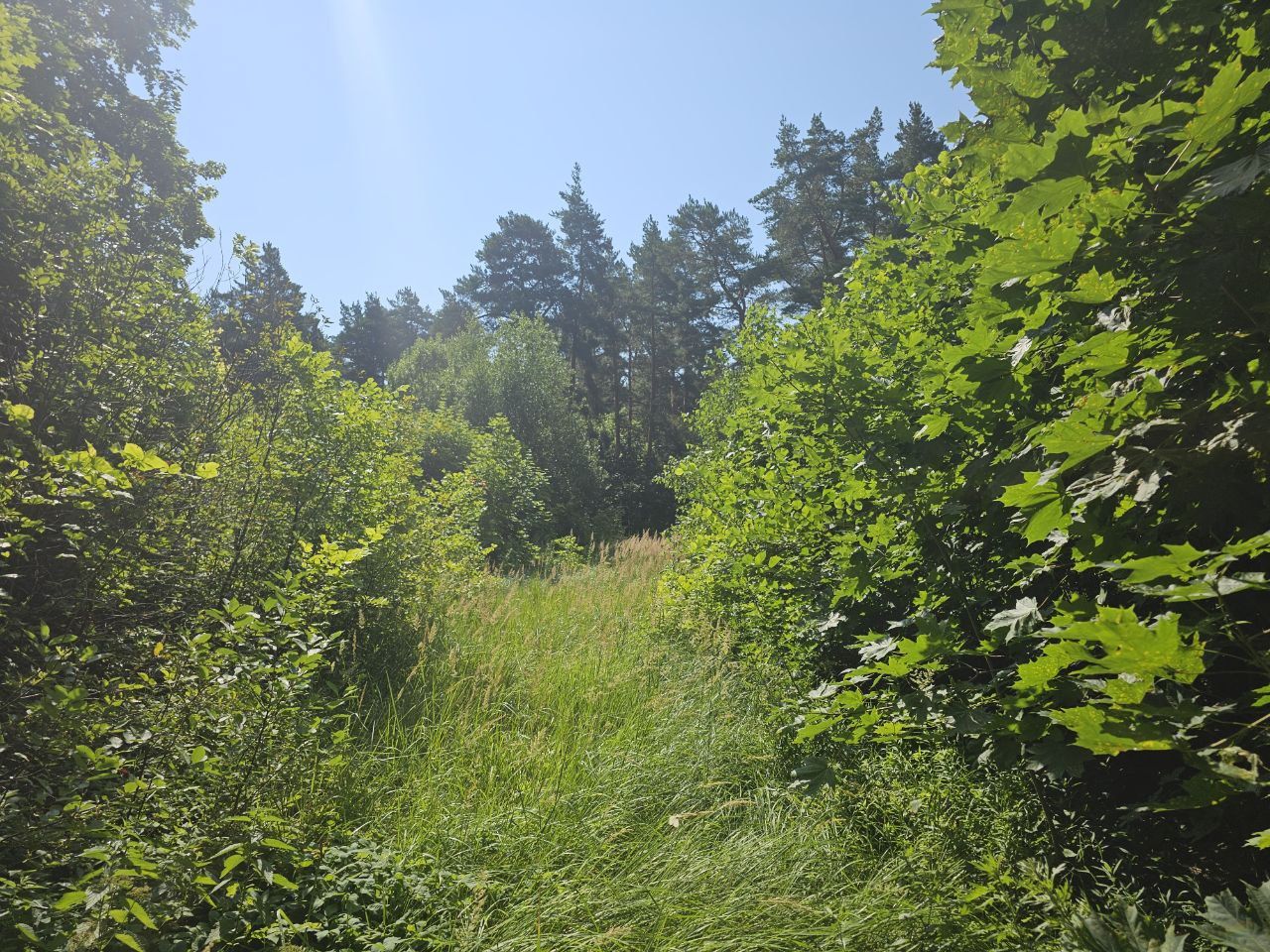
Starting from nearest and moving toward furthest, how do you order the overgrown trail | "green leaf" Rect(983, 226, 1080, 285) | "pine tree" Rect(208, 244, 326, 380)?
"green leaf" Rect(983, 226, 1080, 285) → the overgrown trail → "pine tree" Rect(208, 244, 326, 380)

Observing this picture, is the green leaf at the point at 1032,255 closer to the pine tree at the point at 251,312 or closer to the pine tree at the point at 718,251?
the pine tree at the point at 251,312

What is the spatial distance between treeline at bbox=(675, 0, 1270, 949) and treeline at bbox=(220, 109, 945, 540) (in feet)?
56.0

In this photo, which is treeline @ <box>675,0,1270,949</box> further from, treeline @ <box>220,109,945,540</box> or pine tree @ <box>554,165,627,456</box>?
pine tree @ <box>554,165,627,456</box>

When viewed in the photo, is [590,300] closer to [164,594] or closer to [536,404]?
[536,404]

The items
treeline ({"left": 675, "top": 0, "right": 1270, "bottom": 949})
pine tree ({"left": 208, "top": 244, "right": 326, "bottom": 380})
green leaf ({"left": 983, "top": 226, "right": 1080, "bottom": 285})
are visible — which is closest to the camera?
treeline ({"left": 675, "top": 0, "right": 1270, "bottom": 949})

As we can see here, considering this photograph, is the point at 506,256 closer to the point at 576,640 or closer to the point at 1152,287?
the point at 576,640

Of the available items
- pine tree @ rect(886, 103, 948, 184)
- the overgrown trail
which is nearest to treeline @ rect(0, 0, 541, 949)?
the overgrown trail

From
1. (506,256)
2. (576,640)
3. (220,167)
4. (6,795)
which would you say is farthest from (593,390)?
(6,795)

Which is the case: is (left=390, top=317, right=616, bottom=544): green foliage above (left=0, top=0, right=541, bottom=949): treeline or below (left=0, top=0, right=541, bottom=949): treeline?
above

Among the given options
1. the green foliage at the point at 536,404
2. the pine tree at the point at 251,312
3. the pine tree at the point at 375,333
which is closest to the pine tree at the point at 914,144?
the green foliage at the point at 536,404

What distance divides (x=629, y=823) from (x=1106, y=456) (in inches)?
102

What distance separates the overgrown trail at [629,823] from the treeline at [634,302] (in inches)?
612

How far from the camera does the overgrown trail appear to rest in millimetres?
2289

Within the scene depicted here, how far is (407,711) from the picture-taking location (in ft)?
12.7
